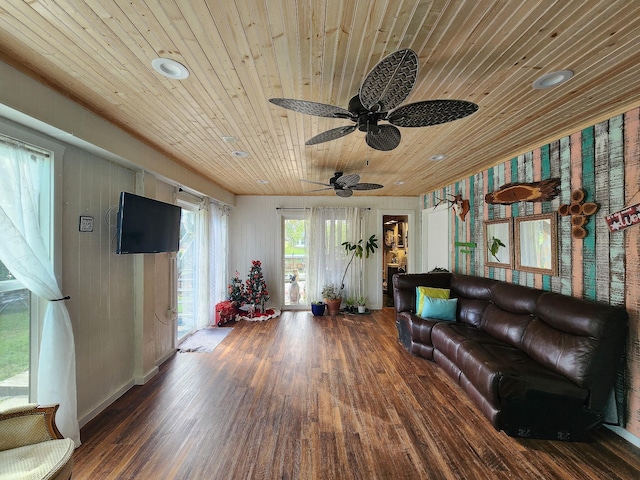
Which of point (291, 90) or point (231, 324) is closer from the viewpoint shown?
point (291, 90)

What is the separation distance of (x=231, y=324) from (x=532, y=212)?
4889 millimetres

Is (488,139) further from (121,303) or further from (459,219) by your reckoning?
(121,303)

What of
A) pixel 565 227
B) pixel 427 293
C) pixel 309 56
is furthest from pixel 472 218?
pixel 309 56

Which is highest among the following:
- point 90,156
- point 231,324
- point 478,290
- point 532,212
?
point 90,156

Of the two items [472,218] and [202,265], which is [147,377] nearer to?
[202,265]

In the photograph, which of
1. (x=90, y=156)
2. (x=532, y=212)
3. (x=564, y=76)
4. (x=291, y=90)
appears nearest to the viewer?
(x=564, y=76)

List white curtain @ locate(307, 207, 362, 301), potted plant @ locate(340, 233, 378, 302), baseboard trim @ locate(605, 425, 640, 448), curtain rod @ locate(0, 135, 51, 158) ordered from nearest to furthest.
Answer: curtain rod @ locate(0, 135, 51, 158), baseboard trim @ locate(605, 425, 640, 448), potted plant @ locate(340, 233, 378, 302), white curtain @ locate(307, 207, 362, 301)

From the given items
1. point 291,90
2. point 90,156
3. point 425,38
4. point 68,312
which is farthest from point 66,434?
point 425,38

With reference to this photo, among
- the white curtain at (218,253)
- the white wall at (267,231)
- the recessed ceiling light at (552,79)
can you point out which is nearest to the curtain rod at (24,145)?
the white curtain at (218,253)

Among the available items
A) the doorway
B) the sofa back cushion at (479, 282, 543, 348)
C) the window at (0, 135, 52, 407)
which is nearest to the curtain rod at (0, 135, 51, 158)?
the window at (0, 135, 52, 407)

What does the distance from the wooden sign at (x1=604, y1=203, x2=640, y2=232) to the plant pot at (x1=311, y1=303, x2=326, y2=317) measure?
4.28 m

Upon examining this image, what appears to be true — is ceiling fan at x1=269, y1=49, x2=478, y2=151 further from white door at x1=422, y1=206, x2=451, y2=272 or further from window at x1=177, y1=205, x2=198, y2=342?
white door at x1=422, y1=206, x2=451, y2=272

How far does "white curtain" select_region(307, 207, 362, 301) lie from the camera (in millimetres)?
5812

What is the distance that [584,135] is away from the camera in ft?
7.88
